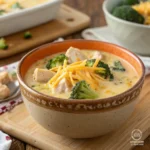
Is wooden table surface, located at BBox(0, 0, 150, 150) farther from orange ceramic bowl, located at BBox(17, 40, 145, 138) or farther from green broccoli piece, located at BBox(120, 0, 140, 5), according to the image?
orange ceramic bowl, located at BBox(17, 40, 145, 138)

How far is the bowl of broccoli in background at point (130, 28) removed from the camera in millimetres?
2268

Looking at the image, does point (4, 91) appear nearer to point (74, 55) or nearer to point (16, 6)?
point (74, 55)

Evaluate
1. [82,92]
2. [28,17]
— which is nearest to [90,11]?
[28,17]

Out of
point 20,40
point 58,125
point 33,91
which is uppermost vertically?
point 33,91

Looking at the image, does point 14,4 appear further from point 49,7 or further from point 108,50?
point 108,50

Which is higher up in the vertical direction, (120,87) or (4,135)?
(120,87)

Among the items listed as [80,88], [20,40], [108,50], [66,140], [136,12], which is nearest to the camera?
[80,88]

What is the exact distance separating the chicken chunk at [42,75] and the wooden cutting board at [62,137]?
0.20 metres

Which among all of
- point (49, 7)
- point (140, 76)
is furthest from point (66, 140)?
point (49, 7)

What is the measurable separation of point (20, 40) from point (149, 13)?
0.74 metres

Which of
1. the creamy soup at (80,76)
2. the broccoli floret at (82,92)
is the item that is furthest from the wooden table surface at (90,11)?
the broccoli floret at (82,92)

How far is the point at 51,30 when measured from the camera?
2.63 metres

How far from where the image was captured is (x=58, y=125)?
1579mm

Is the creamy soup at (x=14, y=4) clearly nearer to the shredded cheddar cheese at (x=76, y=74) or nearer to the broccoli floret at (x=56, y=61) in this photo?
the broccoli floret at (x=56, y=61)
